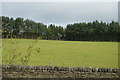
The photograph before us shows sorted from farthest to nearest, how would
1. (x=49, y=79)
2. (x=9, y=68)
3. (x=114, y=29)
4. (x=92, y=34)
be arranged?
(x=92, y=34) → (x=114, y=29) → (x=9, y=68) → (x=49, y=79)

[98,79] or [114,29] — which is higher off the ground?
[114,29]

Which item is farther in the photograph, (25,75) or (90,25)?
(90,25)

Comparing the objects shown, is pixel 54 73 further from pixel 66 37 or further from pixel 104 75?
pixel 66 37

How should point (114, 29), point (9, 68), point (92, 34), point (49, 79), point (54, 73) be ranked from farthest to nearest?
point (92, 34)
point (114, 29)
point (9, 68)
point (54, 73)
point (49, 79)

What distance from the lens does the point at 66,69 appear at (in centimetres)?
341

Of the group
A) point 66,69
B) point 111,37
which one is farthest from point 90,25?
point 66,69

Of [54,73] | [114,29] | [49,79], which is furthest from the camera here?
[114,29]

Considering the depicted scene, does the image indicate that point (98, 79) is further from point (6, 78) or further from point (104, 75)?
point (6, 78)

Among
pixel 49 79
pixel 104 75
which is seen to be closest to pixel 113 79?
pixel 104 75

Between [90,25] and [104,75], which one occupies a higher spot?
[90,25]

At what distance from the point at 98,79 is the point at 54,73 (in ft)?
2.70

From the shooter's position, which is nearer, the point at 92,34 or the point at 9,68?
the point at 9,68

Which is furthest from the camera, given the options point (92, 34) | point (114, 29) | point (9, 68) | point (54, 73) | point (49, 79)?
point (92, 34)

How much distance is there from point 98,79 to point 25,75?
1312 millimetres
